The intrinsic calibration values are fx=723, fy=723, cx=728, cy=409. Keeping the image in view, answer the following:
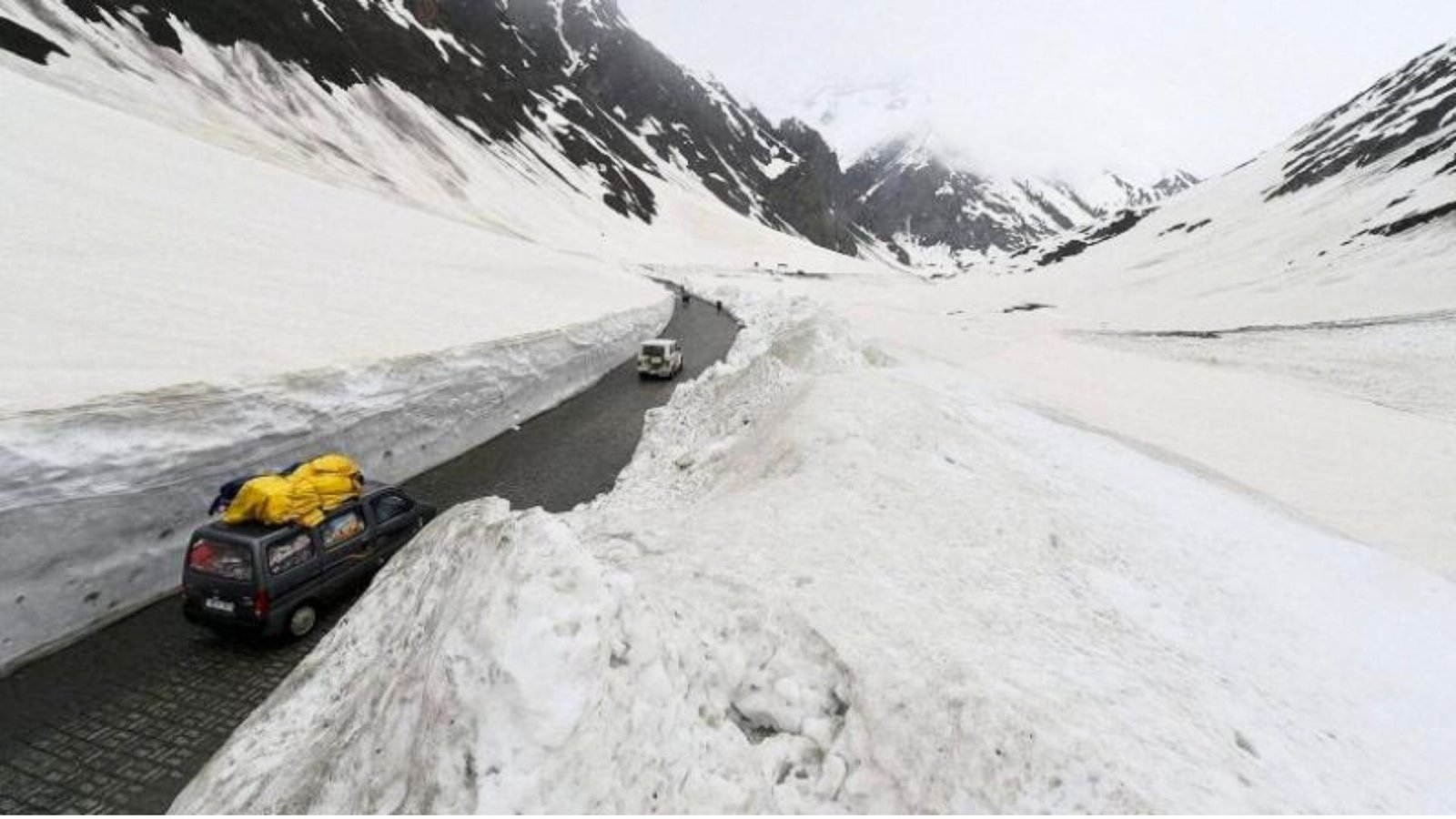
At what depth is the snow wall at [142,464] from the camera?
952cm

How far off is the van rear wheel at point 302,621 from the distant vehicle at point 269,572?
0.01 m

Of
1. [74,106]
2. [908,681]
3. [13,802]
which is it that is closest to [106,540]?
[13,802]

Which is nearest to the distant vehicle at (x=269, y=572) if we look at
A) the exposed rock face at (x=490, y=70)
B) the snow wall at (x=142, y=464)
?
the snow wall at (x=142, y=464)

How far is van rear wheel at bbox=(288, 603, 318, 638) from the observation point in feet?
32.6

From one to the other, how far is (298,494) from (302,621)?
1758 mm

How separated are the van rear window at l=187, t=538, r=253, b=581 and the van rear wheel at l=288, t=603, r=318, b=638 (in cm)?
93

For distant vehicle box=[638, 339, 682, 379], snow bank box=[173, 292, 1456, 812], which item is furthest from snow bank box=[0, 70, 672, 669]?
snow bank box=[173, 292, 1456, 812]

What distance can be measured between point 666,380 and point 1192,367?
22.5 m

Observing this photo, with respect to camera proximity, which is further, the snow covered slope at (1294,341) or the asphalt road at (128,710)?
the snow covered slope at (1294,341)

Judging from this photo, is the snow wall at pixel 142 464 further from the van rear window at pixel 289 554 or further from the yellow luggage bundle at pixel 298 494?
the van rear window at pixel 289 554

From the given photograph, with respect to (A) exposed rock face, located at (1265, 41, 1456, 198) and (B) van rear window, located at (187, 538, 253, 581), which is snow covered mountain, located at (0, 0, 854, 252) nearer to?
(B) van rear window, located at (187, 538, 253, 581)

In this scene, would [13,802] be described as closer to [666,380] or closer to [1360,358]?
[666,380]

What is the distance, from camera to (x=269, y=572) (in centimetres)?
946

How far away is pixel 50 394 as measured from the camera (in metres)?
10.5
